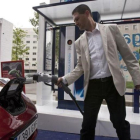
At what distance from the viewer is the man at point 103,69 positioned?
1.75 metres

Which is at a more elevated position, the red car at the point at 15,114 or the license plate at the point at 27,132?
the red car at the point at 15,114

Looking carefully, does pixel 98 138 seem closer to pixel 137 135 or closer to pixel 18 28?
pixel 137 135

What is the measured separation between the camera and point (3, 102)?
5.26 feet

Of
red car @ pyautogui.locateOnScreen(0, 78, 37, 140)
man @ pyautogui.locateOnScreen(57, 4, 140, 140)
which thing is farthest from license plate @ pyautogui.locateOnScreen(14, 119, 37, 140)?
man @ pyautogui.locateOnScreen(57, 4, 140, 140)

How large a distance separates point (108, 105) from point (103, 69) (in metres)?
0.40

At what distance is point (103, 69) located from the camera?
1825 millimetres

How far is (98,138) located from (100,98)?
1345 mm

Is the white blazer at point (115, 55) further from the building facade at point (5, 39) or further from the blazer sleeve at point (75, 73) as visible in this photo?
the building facade at point (5, 39)

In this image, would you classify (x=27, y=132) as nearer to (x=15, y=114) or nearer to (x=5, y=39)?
(x=15, y=114)

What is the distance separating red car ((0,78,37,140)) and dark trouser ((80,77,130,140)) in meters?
0.61

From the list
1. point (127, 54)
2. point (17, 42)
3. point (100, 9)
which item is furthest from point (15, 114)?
point (17, 42)

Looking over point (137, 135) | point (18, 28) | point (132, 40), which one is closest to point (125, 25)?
point (132, 40)

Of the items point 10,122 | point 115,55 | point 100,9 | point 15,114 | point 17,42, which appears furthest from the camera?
point 17,42

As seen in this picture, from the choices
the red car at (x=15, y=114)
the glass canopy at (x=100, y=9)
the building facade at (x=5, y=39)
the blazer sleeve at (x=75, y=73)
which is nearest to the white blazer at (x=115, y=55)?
the blazer sleeve at (x=75, y=73)
